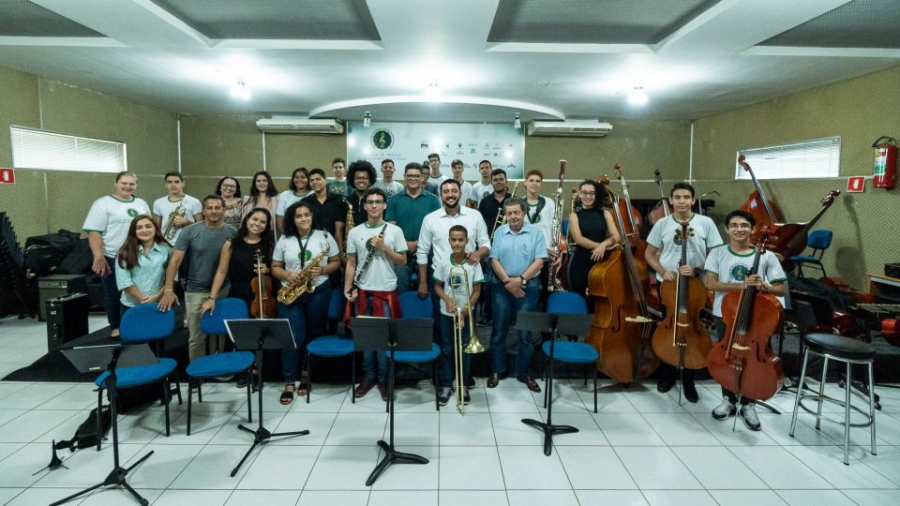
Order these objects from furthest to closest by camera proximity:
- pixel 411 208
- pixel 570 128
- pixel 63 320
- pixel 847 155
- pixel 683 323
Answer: pixel 570 128, pixel 847 155, pixel 63 320, pixel 411 208, pixel 683 323

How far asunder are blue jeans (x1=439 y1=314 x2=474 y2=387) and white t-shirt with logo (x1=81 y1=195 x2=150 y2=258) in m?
3.28

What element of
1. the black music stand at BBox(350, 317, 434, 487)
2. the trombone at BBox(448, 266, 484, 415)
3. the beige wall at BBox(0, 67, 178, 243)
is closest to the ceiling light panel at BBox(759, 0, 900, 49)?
the trombone at BBox(448, 266, 484, 415)

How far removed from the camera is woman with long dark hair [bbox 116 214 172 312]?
13.0ft

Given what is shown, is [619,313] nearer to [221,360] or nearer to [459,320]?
[459,320]

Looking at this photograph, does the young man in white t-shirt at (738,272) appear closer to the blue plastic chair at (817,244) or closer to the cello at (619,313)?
the cello at (619,313)

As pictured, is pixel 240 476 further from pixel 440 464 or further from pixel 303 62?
pixel 303 62

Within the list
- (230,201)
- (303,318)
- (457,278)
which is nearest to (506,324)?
(457,278)

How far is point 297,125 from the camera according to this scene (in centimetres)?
912

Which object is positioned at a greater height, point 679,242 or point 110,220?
point 110,220

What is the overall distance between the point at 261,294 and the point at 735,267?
12.7 feet

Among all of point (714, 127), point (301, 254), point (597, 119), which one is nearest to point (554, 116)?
point (597, 119)

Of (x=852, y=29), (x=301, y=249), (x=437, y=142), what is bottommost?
(x=301, y=249)

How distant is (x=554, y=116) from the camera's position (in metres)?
8.91

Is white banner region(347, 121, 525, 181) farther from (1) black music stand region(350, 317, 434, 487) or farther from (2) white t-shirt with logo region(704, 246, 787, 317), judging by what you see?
(1) black music stand region(350, 317, 434, 487)
